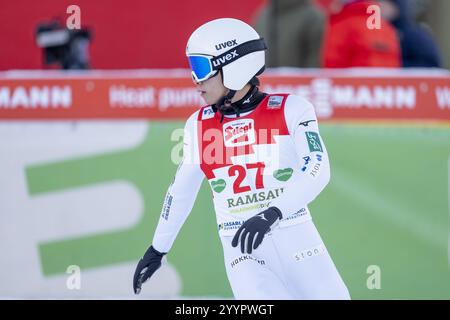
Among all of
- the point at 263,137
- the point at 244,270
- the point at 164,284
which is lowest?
the point at 164,284

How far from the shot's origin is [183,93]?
833cm

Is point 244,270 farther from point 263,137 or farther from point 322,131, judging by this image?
point 322,131

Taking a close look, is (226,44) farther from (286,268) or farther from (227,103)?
(286,268)

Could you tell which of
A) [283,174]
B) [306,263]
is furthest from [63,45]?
[306,263]

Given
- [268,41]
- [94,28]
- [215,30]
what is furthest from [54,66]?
[215,30]

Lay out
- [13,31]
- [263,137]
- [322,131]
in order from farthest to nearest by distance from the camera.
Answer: [13,31] < [322,131] < [263,137]

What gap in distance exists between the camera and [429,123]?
323 inches

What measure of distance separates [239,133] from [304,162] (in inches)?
16.1

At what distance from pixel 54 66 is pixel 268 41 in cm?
213

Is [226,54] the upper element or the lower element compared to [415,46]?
upper

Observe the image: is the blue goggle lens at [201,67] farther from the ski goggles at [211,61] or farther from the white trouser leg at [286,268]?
the white trouser leg at [286,268]

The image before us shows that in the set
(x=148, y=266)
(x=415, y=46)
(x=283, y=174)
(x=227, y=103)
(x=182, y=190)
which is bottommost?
(x=148, y=266)

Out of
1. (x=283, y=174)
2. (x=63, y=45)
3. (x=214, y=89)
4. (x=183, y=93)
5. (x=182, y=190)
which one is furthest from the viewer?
(x=63, y=45)

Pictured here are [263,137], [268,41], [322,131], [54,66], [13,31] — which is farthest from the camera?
[13,31]
